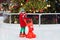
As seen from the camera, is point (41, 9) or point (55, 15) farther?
point (41, 9)

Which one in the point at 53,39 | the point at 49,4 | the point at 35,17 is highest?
the point at 49,4

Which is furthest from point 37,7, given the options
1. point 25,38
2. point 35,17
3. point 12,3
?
point 25,38

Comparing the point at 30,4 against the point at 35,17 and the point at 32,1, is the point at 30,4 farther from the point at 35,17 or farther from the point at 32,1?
the point at 35,17

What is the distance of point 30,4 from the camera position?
7984mm

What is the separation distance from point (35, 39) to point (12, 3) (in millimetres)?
4014

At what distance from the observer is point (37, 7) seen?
25.9 feet

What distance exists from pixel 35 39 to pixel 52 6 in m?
3.76

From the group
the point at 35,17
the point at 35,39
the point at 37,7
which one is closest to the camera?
the point at 35,39

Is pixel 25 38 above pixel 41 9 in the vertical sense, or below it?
below

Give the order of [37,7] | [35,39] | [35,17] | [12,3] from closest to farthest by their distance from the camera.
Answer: [35,39], [35,17], [37,7], [12,3]

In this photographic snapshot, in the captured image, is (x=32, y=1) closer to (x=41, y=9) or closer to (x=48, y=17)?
(x=41, y=9)

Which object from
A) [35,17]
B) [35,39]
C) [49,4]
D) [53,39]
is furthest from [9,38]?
[49,4]

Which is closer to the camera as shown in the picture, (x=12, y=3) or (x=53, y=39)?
(x=53, y=39)

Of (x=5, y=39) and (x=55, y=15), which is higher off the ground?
(x=55, y=15)
